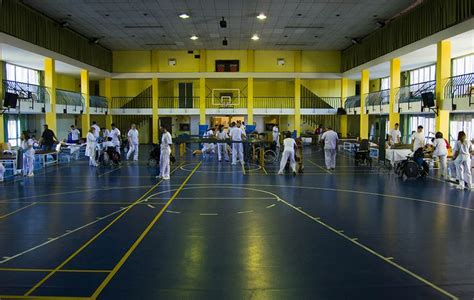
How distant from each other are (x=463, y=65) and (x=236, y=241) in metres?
23.1

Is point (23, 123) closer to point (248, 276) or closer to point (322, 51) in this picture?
point (322, 51)

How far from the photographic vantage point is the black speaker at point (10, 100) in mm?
20109

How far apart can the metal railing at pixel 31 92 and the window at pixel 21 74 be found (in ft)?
8.93

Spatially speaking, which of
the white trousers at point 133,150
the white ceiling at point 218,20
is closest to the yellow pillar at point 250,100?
the white ceiling at point 218,20

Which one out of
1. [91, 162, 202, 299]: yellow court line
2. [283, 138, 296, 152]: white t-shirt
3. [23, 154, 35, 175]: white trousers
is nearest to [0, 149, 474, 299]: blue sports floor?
[91, 162, 202, 299]: yellow court line

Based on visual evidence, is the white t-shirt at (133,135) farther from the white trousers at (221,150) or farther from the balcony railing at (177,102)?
the balcony railing at (177,102)

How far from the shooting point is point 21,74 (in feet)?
98.9

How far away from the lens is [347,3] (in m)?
22.4

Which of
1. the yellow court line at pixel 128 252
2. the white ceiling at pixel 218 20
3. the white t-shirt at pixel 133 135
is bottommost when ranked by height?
the yellow court line at pixel 128 252

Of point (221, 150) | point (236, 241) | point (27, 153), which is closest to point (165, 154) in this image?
point (27, 153)

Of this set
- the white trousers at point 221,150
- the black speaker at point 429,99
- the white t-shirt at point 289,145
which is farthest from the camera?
the white trousers at point 221,150

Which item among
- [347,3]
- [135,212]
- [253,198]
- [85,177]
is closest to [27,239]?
[135,212]

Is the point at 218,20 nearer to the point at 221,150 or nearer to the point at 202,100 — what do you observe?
the point at 221,150

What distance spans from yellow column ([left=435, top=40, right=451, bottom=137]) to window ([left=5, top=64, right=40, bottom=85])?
2415 cm
